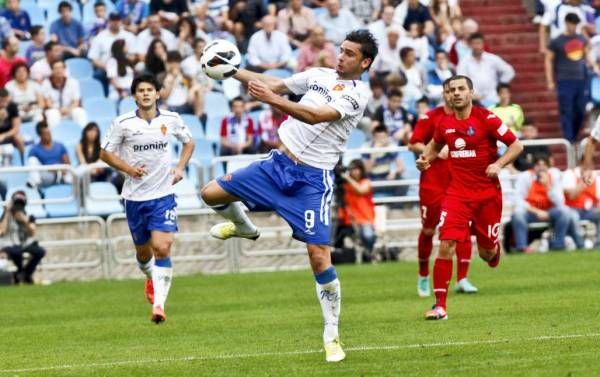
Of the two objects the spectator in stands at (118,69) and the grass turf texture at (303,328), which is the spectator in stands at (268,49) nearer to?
the spectator in stands at (118,69)

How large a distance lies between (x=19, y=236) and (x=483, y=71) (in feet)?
32.5

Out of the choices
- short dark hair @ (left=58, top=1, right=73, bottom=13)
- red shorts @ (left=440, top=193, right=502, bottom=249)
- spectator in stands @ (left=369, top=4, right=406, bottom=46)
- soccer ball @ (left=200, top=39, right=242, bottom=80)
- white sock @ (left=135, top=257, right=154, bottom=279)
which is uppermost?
soccer ball @ (left=200, top=39, right=242, bottom=80)

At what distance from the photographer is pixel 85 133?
25.7 m

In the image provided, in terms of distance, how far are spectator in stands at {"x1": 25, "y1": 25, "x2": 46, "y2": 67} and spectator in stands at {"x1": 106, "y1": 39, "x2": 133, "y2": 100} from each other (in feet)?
4.22

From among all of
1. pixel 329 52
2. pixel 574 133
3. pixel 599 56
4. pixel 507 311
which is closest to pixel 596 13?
pixel 599 56

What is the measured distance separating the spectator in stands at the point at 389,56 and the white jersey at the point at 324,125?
16.2 metres

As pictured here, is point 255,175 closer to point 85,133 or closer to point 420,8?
point 85,133

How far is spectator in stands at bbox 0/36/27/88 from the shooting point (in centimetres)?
2741

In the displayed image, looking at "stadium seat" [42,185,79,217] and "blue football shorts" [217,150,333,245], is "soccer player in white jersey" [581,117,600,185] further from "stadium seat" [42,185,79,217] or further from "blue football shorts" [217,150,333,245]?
"stadium seat" [42,185,79,217]

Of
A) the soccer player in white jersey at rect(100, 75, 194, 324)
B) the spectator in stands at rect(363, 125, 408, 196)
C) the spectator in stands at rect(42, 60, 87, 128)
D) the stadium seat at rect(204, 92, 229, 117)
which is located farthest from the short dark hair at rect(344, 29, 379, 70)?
the stadium seat at rect(204, 92, 229, 117)

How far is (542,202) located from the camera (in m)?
26.1

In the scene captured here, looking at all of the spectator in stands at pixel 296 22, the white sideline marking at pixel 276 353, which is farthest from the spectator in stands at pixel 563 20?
the white sideline marking at pixel 276 353

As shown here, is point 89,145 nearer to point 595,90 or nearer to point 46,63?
point 46,63

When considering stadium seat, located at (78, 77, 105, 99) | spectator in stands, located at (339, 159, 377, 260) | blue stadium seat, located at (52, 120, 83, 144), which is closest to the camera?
spectator in stands, located at (339, 159, 377, 260)
